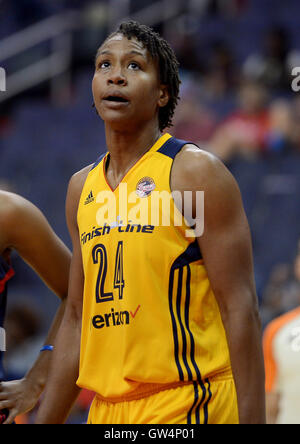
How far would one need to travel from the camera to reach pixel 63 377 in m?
3.02

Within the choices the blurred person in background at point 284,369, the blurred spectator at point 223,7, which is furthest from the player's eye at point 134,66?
the blurred spectator at point 223,7

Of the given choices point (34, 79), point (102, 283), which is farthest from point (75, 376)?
point (34, 79)

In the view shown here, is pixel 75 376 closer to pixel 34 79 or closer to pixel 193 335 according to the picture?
pixel 193 335

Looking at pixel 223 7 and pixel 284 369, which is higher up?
pixel 223 7

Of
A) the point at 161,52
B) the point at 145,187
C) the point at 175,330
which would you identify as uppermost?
the point at 161,52

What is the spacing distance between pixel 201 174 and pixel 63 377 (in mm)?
939

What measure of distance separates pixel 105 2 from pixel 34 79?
1535mm

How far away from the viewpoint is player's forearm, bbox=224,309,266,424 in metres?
2.55

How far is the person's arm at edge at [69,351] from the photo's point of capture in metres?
3.00

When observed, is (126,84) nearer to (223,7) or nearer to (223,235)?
(223,235)

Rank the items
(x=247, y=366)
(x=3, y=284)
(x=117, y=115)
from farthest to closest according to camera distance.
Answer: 1. (x=3, y=284)
2. (x=117, y=115)
3. (x=247, y=366)

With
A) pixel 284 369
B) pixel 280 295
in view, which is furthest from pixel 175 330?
pixel 280 295

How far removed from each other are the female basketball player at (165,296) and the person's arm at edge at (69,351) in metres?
0.22
